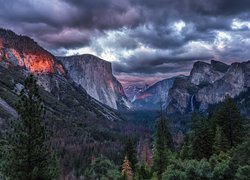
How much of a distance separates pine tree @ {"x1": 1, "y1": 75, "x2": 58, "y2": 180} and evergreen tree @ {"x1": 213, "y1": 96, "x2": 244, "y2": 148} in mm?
38893

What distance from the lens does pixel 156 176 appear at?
66.6 m

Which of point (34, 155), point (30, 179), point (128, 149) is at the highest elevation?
point (34, 155)

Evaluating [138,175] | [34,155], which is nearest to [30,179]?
[34,155]

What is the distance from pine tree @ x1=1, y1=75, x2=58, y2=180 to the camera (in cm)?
2911

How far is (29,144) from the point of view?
97.8 feet

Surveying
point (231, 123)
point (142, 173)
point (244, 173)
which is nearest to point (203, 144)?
point (231, 123)

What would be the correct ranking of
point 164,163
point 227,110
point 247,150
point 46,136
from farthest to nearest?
point 164,163
point 227,110
point 247,150
point 46,136

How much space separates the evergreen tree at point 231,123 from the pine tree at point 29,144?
128 ft

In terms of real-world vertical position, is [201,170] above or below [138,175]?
above

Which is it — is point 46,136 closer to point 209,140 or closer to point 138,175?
point 209,140

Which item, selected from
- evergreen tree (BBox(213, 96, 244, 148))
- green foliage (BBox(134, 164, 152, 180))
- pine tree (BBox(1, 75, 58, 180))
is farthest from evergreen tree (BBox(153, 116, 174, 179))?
pine tree (BBox(1, 75, 58, 180))

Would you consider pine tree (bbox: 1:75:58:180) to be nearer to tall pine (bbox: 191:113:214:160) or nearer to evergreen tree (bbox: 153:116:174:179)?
tall pine (bbox: 191:113:214:160)

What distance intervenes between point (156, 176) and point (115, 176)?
18.5 metres

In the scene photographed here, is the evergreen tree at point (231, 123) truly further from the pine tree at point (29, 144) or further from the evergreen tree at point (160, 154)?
the pine tree at point (29, 144)
